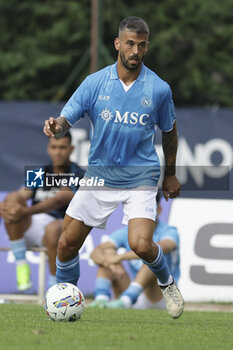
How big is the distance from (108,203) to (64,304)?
0.98 metres

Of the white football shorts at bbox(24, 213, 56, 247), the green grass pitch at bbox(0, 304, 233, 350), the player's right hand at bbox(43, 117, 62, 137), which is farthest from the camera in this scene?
the white football shorts at bbox(24, 213, 56, 247)

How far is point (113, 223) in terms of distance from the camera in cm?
1337

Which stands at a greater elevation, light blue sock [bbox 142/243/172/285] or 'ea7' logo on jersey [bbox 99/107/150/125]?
'ea7' logo on jersey [bbox 99/107/150/125]

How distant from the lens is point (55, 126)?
7945mm

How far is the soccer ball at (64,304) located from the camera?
8102 mm

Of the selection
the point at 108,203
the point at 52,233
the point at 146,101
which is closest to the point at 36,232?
the point at 52,233

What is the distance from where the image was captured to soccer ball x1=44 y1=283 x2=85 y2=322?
810 cm

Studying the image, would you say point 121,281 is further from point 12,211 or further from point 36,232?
point 12,211

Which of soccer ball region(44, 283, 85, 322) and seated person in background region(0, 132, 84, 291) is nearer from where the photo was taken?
soccer ball region(44, 283, 85, 322)

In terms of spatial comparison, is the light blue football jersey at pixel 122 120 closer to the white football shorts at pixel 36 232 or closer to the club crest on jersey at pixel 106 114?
the club crest on jersey at pixel 106 114

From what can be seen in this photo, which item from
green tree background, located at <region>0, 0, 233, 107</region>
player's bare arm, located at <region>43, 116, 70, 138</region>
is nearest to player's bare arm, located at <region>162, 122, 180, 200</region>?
player's bare arm, located at <region>43, 116, 70, 138</region>

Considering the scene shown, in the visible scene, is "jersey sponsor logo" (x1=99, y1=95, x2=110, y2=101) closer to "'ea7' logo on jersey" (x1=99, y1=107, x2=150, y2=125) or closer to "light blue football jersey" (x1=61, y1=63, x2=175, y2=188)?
"light blue football jersey" (x1=61, y1=63, x2=175, y2=188)

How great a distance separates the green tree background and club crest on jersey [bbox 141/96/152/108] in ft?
50.1

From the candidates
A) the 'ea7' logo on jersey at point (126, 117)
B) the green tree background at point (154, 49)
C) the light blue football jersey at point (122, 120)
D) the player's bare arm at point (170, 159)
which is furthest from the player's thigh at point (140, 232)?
the green tree background at point (154, 49)
